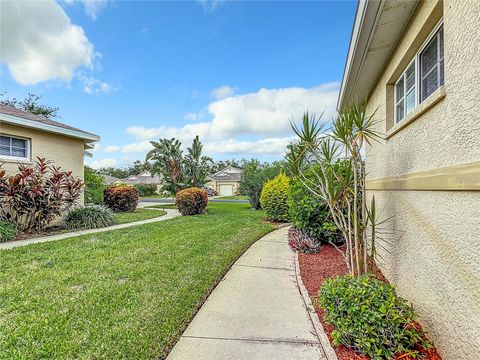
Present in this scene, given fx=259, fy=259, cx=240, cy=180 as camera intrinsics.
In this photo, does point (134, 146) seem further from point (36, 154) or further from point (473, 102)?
point (473, 102)

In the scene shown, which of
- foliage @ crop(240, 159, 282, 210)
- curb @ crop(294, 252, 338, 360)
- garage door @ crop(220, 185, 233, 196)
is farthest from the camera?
garage door @ crop(220, 185, 233, 196)

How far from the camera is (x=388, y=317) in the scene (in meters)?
2.62

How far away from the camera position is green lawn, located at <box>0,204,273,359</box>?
8.91 feet

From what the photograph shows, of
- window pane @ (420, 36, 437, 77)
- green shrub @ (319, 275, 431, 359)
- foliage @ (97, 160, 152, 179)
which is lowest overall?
green shrub @ (319, 275, 431, 359)

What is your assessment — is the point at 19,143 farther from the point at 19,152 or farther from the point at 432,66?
the point at 432,66

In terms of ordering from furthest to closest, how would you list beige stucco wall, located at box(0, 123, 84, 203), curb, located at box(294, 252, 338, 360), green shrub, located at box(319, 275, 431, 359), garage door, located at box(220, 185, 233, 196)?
garage door, located at box(220, 185, 233, 196) < beige stucco wall, located at box(0, 123, 84, 203) < curb, located at box(294, 252, 338, 360) < green shrub, located at box(319, 275, 431, 359)

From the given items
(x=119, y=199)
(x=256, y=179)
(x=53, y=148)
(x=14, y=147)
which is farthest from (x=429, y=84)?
(x=119, y=199)

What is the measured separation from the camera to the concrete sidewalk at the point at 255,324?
2.72m

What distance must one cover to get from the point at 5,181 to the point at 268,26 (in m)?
11.2

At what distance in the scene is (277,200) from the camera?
11.6 metres

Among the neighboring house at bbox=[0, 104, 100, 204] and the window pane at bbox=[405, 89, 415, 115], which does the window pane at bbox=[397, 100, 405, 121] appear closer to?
the window pane at bbox=[405, 89, 415, 115]

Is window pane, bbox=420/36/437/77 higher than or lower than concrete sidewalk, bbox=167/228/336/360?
higher

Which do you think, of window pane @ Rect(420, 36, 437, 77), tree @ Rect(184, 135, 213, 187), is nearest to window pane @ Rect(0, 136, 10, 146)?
tree @ Rect(184, 135, 213, 187)

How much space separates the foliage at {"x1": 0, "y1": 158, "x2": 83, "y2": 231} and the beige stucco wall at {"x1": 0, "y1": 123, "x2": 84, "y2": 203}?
376 millimetres
